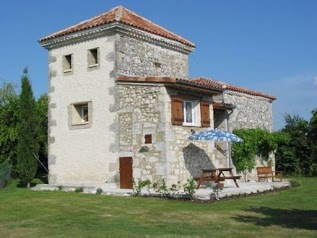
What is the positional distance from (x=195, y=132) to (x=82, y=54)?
19.9ft

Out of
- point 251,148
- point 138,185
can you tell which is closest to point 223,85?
point 251,148

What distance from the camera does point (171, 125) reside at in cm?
1788

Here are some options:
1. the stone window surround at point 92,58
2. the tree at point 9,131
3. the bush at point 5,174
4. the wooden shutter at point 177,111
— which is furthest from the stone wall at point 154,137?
the tree at point 9,131

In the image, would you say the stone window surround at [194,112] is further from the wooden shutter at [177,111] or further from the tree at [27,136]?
the tree at [27,136]

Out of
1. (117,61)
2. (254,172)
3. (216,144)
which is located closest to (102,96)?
(117,61)

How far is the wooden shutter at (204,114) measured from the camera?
19703mm

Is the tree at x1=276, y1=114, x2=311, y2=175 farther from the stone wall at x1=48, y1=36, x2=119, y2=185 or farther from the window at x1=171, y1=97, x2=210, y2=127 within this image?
the stone wall at x1=48, y1=36, x2=119, y2=185

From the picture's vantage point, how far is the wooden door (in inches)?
720

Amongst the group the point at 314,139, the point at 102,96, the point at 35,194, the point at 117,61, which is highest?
the point at 117,61

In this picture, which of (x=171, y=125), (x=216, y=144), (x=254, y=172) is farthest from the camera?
(x=254, y=172)

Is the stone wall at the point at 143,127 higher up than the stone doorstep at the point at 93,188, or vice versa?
the stone wall at the point at 143,127

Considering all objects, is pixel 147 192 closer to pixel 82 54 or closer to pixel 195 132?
pixel 195 132

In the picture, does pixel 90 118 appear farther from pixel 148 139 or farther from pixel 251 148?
pixel 251 148

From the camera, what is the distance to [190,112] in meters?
19.4
